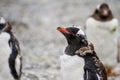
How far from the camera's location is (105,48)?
7914 millimetres

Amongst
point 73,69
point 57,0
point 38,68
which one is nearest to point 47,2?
point 57,0

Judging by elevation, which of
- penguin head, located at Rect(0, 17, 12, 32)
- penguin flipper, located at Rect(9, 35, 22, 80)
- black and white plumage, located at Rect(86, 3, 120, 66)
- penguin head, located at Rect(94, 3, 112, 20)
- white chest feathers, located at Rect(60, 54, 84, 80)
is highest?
penguin head, located at Rect(94, 3, 112, 20)

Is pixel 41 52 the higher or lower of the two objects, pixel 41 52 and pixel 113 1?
the lower

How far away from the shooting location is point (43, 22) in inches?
456

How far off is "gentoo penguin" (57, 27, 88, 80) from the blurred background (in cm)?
284

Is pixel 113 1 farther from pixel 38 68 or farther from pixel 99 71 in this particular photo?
pixel 99 71

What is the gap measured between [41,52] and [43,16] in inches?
101

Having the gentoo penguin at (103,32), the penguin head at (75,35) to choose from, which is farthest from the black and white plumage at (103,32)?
the penguin head at (75,35)

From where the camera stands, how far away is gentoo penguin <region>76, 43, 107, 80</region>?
16.0 ft

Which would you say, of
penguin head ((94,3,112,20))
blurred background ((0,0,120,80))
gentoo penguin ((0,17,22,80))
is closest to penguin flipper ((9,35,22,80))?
gentoo penguin ((0,17,22,80))

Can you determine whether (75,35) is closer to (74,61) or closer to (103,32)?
(74,61)

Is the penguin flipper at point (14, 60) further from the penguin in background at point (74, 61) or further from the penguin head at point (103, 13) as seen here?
the penguin head at point (103, 13)

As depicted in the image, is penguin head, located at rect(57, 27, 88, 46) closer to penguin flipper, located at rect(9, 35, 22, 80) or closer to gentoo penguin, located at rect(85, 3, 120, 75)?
penguin flipper, located at rect(9, 35, 22, 80)

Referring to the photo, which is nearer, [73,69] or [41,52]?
[73,69]
